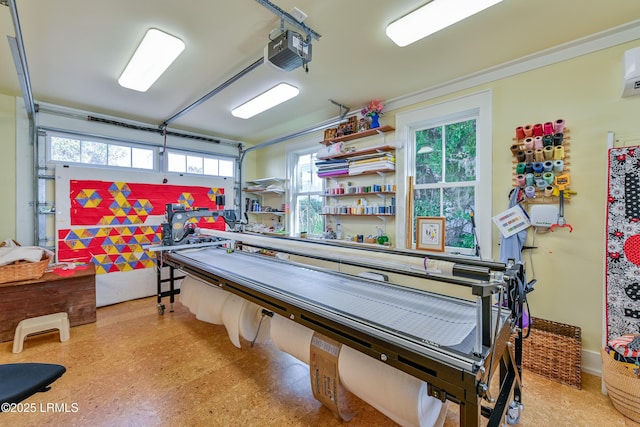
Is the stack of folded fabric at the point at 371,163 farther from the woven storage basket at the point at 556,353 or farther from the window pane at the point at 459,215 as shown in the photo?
the woven storage basket at the point at 556,353

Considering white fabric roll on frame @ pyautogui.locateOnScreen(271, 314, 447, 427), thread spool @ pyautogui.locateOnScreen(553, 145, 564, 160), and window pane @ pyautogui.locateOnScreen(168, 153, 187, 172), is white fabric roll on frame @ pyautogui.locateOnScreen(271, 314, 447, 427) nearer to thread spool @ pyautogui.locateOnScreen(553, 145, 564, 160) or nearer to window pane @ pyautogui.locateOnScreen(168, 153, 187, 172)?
thread spool @ pyautogui.locateOnScreen(553, 145, 564, 160)

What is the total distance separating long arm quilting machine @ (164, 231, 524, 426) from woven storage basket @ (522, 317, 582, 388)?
73 centimetres

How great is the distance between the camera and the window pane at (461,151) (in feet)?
9.93

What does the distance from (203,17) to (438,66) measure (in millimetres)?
2098

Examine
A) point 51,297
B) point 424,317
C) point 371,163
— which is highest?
point 371,163

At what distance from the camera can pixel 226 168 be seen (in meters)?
5.43

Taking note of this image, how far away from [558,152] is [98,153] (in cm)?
550

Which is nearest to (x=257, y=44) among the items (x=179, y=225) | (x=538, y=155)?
(x=179, y=225)

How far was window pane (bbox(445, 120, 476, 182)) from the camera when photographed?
9.93 ft

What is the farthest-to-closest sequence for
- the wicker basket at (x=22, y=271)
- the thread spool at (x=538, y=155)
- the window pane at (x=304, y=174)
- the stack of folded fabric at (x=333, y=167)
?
the window pane at (x=304, y=174) → the stack of folded fabric at (x=333, y=167) → the wicker basket at (x=22, y=271) → the thread spool at (x=538, y=155)

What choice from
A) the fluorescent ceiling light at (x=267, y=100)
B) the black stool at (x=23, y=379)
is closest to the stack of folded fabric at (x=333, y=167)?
the fluorescent ceiling light at (x=267, y=100)

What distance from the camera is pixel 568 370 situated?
2.15 m

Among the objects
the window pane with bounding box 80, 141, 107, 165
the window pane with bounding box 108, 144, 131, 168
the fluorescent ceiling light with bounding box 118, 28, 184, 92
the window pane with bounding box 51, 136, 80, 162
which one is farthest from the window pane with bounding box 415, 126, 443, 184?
the window pane with bounding box 51, 136, 80, 162

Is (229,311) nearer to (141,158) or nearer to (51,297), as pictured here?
(51,297)
